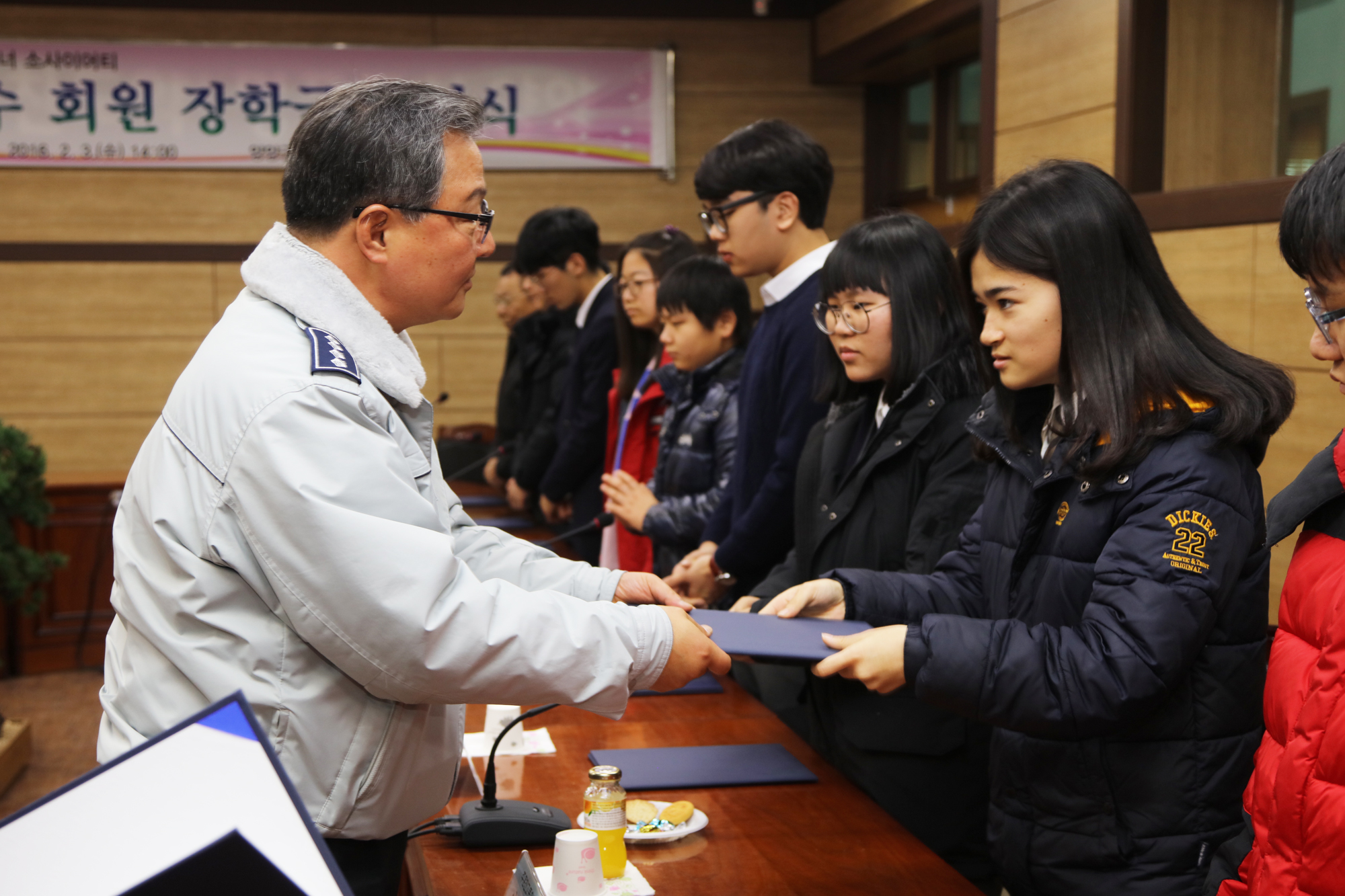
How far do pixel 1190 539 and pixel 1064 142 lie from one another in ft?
9.81

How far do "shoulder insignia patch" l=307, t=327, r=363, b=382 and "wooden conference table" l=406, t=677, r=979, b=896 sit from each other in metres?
0.63

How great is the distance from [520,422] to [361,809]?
3.67 m

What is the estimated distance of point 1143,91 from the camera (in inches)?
141

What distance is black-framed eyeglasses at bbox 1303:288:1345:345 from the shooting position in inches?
45.0

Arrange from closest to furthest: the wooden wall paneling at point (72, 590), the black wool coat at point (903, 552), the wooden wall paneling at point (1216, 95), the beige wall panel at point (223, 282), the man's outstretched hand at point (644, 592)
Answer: the man's outstretched hand at point (644, 592), the black wool coat at point (903, 552), the wooden wall paneling at point (1216, 95), the wooden wall paneling at point (72, 590), the beige wall panel at point (223, 282)

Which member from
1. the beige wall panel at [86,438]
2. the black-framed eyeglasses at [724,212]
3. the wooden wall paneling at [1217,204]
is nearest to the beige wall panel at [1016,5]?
the wooden wall paneling at [1217,204]

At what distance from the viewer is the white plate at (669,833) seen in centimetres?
149

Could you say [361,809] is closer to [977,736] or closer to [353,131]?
[353,131]

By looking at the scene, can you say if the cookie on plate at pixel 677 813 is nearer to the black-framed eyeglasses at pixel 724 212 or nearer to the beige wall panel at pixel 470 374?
the black-framed eyeglasses at pixel 724 212

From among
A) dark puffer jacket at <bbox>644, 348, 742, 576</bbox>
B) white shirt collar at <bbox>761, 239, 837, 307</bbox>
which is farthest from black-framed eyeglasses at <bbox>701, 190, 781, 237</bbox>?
dark puffer jacket at <bbox>644, 348, 742, 576</bbox>

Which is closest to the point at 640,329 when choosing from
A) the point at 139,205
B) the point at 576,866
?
the point at 576,866

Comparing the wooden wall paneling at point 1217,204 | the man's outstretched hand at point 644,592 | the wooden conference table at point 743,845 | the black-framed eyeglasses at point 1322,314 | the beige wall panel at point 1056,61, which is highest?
the beige wall panel at point 1056,61

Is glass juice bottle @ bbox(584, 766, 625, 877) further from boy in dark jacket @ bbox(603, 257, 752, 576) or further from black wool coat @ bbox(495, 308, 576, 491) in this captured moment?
black wool coat @ bbox(495, 308, 576, 491)

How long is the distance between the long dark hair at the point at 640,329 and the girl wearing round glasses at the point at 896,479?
1.30 m
